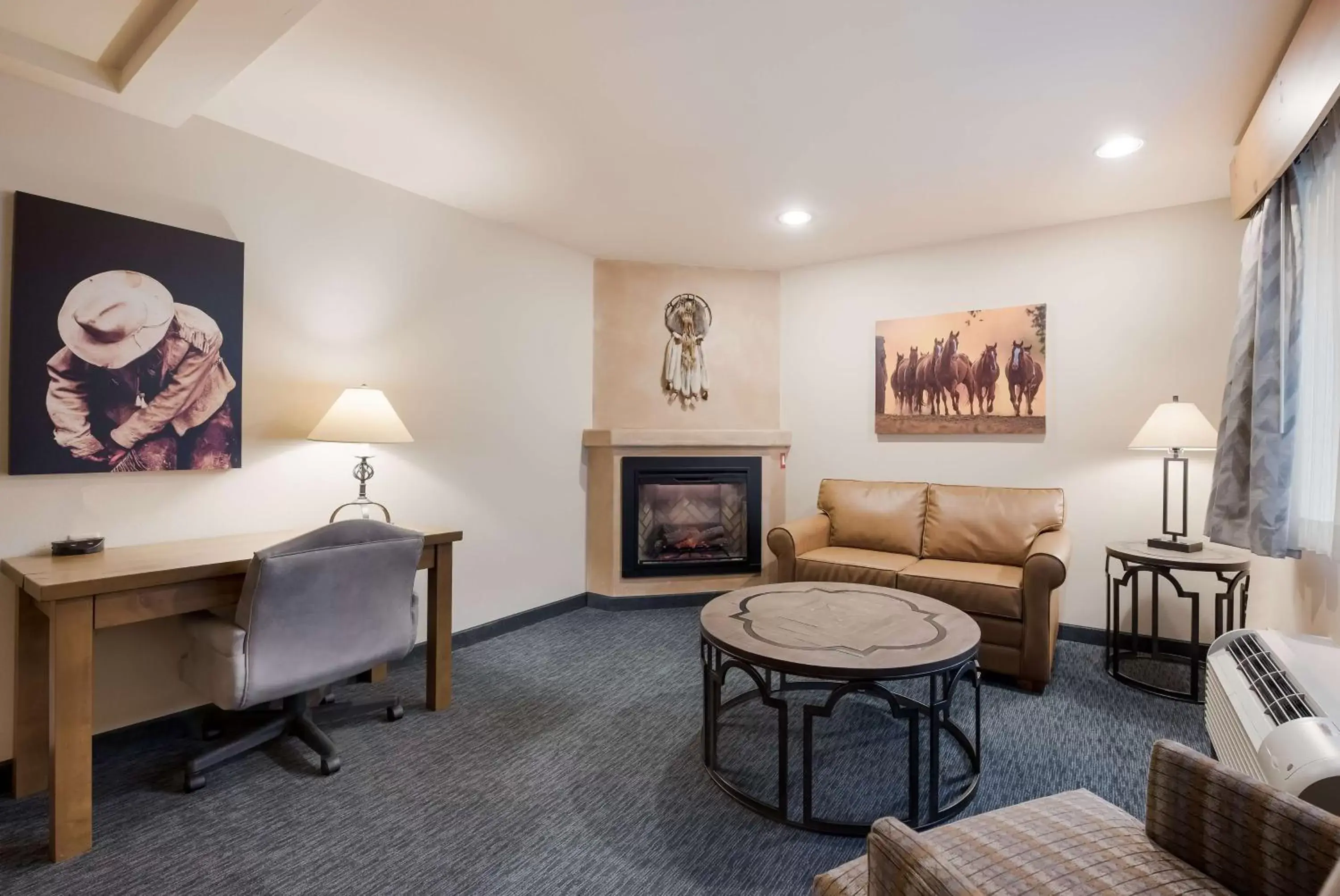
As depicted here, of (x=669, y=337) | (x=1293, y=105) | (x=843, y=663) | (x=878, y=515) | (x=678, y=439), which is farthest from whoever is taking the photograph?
(x=669, y=337)

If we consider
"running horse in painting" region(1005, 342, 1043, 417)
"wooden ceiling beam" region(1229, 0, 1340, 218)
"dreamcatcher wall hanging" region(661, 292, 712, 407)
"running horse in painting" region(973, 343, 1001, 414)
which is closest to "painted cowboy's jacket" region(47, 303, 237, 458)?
"dreamcatcher wall hanging" region(661, 292, 712, 407)

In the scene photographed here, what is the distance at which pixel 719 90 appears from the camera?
7.18 feet

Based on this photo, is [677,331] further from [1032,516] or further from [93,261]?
[93,261]

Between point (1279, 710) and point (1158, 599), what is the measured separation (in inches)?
83.6

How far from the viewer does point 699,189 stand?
10.1 feet

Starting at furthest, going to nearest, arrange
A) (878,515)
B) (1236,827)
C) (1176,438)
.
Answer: (878,515)
(1176,438)
(1236,827)

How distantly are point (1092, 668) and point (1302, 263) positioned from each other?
2.01 metres

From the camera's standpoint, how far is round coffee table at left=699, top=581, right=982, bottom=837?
1.76 metres

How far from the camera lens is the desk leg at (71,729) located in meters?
1.67

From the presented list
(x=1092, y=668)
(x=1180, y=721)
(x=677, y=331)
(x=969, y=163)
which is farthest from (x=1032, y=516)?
(x=677, y=331)

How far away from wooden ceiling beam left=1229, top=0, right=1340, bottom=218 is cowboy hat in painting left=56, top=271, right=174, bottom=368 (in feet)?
12.2

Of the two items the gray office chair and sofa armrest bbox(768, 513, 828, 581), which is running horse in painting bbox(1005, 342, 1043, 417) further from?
the gray office chair

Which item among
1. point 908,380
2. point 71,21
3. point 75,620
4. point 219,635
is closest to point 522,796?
point 219,635

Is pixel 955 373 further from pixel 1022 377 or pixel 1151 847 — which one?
pixel 1151 847
